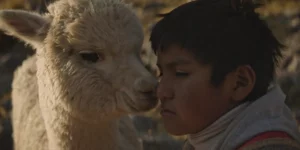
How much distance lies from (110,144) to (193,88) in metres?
1.22

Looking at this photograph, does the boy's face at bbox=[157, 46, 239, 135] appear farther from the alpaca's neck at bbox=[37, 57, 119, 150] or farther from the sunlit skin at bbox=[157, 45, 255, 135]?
the alpaca's neck at bbox=[37, 57, 119, 150]

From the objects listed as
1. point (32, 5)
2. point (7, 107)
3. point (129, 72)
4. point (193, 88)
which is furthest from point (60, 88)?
point (32, 5)

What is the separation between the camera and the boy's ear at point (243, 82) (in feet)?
8.20

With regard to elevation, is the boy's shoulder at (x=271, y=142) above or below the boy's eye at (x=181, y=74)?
below

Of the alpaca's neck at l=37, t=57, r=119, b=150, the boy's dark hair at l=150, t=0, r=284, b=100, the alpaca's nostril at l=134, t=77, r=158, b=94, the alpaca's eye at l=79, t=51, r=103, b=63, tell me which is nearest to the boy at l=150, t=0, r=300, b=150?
the boy's dark hair at l=150, t=0, r=284, b=100

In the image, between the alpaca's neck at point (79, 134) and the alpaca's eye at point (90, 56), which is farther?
the alpaca's neck at point (79, 134)

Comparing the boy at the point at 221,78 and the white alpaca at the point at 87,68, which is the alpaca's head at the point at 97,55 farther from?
the boy at the point at 221,78

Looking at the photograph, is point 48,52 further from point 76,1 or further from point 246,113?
point 246,113

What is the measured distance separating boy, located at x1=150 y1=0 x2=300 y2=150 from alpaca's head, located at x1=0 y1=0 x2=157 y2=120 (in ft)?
1.68

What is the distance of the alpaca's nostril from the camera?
3021 mm

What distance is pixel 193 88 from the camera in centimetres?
253

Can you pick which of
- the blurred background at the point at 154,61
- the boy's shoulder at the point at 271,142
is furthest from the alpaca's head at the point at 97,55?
the blurred background at the point at 154,61

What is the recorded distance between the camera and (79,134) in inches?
139

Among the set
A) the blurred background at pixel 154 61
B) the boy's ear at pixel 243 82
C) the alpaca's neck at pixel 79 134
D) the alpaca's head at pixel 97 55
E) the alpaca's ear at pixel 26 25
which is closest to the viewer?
the boy's ear at pixel 243 82
